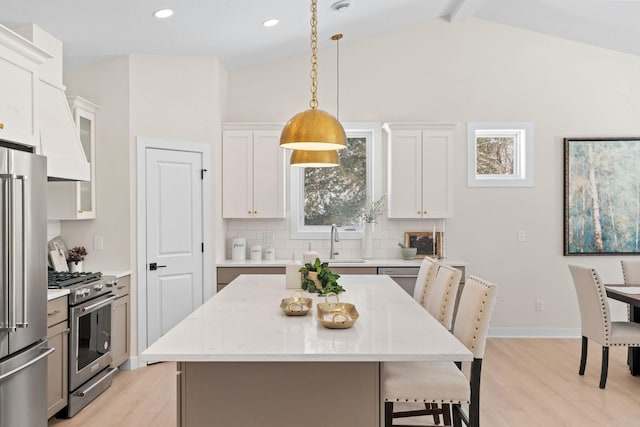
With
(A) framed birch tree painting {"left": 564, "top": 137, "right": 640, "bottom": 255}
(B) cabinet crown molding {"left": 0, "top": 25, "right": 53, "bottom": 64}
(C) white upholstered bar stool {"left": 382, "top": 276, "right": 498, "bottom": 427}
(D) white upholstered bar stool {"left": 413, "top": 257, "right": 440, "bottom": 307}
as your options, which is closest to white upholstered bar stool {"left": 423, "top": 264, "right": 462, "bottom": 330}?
(D) white upholstered bar stool {"left": 413, "top": 257, "right": 440, "bottom": 307}

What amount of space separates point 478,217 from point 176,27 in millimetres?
3711

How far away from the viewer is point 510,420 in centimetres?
323

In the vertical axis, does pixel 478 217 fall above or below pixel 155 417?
above

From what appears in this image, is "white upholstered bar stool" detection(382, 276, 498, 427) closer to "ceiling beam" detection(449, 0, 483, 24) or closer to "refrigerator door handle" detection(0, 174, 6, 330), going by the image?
"refrigerator door handle" detection(0, 174, 6, 330)

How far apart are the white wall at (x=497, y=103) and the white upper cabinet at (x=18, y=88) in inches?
107

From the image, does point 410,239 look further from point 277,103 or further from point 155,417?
point 155,417

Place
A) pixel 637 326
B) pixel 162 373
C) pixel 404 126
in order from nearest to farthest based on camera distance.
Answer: pixel 637 326, pixel 162 373, pixel 404 126

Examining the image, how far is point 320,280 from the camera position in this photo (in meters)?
2.83

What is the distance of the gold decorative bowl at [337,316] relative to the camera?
7.14ft

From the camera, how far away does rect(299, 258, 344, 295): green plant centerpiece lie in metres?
2.72

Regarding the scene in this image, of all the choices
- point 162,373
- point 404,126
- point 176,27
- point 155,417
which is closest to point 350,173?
point 404,126

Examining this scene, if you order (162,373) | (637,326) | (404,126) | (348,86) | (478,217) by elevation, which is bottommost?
(162,373)

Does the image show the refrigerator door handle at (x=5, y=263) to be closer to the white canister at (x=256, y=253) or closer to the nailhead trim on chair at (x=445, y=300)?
the nailhead trim on chair at (x=445, y=300)

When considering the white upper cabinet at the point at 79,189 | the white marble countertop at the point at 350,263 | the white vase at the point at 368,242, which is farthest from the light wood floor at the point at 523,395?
the white vase at the point at 368,242
